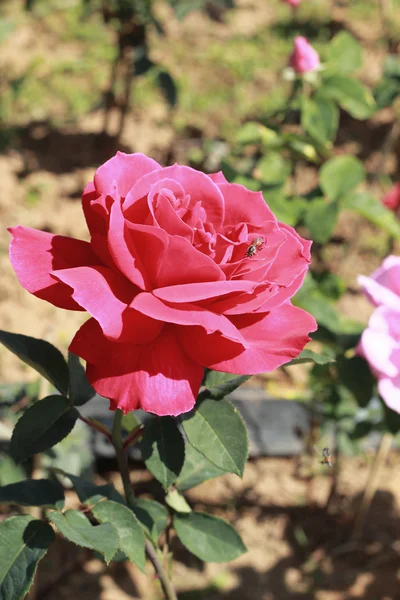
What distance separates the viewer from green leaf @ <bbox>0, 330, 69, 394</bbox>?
30.4 inches

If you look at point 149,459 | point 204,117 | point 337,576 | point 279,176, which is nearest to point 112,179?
point 149,459

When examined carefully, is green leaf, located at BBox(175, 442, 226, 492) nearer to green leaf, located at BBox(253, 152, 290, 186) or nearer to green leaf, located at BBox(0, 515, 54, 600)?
green leaf, located at BBox(0, 515, 54, 600)

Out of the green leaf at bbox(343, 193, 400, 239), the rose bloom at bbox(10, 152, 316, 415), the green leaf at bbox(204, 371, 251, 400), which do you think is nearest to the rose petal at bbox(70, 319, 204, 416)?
the rose bloom at bbox(10, 152, 316, 415)

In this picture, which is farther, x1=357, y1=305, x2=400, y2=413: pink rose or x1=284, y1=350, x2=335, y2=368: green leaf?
→ x1=357, y1=305, x2=400, y2=413: pink rose

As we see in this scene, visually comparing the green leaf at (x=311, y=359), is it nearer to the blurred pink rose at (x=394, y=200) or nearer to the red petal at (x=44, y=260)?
the red petal at (x=44, y=260)

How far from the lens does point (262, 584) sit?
Answer: 1613mm

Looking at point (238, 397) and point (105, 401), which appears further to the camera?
point (238, 397)

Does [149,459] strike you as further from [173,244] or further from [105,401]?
[105,401]

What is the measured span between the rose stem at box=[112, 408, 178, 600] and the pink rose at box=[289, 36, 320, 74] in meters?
0.93

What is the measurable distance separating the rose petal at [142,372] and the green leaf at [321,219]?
645 mm

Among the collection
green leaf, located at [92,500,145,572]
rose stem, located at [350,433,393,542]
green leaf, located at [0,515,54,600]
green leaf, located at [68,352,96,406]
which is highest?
green leaf, located at [68,352,96,406]

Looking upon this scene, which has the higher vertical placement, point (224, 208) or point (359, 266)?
point (224, 208)

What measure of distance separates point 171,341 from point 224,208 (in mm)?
146

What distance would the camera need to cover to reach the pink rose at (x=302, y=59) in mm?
1408
